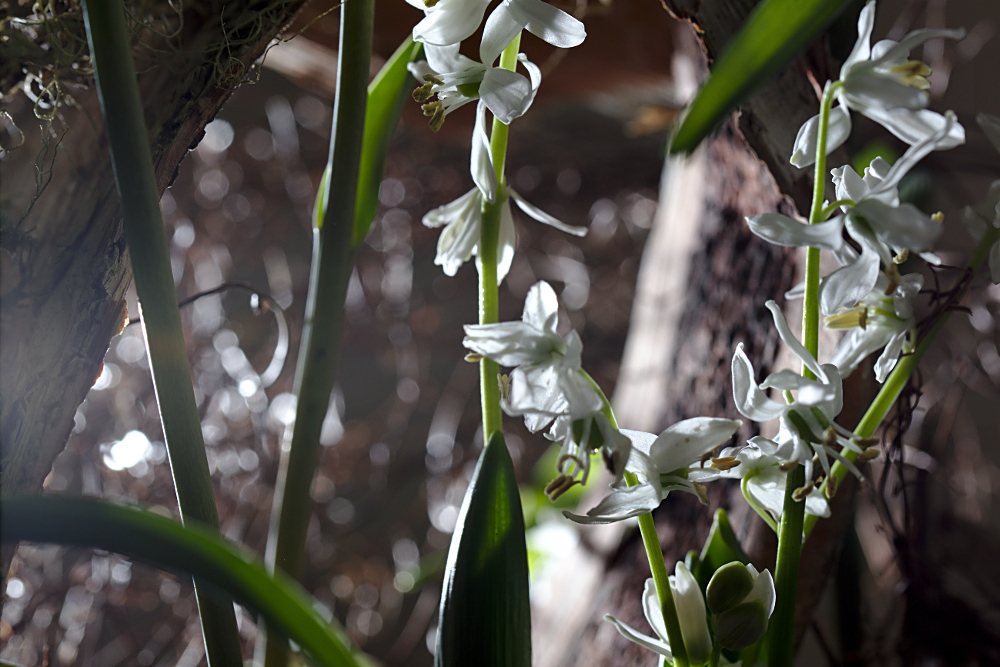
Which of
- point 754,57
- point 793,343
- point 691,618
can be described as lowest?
point 691,618

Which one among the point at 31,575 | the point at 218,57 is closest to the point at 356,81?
the point at 218,57

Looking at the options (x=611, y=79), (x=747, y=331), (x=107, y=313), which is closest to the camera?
(x=107, y=313)

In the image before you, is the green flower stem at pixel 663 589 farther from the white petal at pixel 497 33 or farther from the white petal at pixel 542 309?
the white petal at pixel 497 33

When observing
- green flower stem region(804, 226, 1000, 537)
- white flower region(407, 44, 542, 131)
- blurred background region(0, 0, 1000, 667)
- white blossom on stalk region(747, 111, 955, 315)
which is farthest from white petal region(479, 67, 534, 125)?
blurred background region(0, 0, 1000, 667)

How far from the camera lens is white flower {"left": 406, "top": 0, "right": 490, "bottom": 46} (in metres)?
0.28

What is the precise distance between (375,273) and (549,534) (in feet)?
2.60

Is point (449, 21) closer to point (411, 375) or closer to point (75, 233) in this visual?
point (75, 233)

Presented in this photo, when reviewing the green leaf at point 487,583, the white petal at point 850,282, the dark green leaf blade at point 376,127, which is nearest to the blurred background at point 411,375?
the dark green leaf blade at point 376,127

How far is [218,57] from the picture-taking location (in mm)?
383

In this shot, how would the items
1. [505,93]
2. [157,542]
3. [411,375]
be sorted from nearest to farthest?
1. [157,542]
2. [505,93]
3. [411,375]

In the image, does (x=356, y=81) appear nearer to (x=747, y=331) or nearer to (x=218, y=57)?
(x=218, y=57)

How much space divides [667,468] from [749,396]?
0.16ft

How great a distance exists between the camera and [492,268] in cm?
32

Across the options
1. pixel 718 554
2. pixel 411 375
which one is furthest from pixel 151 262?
pixel 411 375
